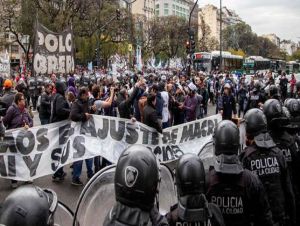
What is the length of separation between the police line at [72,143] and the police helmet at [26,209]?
19.2 ft

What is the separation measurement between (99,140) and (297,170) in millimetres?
4413

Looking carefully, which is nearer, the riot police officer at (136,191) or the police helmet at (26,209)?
the police helmet at (26,209)

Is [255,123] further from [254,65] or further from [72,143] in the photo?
[254,65]

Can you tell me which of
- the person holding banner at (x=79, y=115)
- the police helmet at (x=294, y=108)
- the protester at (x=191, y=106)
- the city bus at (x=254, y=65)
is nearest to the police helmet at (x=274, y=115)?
the police helmet at (x=294, y=108)

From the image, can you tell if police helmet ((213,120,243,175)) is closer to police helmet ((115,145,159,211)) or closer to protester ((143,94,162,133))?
police helmet ((115,145,159,211))

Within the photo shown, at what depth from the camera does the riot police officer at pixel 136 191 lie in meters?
2.51

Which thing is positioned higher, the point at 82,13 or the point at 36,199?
→ the point at 82,13

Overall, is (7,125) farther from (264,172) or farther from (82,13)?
(82,13)

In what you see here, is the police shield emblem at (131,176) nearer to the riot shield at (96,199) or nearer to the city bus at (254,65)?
the riot shield at (96,199)

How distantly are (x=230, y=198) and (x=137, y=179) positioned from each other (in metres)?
1.04

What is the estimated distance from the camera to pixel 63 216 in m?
3.41

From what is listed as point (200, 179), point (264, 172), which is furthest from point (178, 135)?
point (200, 179)

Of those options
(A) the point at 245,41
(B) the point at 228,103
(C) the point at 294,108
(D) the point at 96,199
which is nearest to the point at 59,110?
(C) the point at 294,108

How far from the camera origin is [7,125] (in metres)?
8.80
